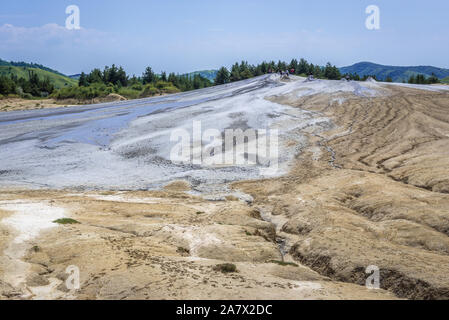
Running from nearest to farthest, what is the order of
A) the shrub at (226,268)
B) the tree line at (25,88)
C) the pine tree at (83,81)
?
the shrub at (226,268), the tree line at (25,88), the pine tree at (83,81)

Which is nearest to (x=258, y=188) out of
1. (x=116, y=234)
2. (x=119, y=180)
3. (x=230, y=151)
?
(x=230, y=151)

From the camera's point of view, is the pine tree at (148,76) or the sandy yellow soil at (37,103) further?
the pine tree at (148,76)

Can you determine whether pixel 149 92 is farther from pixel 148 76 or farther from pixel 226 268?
pixel 226 268

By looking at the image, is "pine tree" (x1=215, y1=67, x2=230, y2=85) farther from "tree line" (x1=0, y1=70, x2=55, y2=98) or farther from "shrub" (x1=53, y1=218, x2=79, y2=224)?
"shrub" (x1=53, y1=218, x2=79, y2=224)

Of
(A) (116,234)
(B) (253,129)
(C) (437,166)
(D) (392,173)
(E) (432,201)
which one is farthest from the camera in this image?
(B) (253,129)

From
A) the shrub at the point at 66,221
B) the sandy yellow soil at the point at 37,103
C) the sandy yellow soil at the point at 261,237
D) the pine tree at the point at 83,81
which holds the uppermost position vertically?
the pine tree at the point at 83,81

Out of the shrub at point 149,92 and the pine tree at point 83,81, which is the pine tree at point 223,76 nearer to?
the shrub at point 149,92

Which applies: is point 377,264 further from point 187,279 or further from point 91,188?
point 91,188

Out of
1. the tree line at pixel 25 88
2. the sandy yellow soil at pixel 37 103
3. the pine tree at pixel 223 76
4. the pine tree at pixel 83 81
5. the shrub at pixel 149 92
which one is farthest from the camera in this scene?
the pine tree at pixel 223 76

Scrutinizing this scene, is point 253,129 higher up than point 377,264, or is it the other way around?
point 253,129

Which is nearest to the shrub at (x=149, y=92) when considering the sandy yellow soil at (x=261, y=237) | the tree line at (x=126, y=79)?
the tree line at (x=126, y=79)
